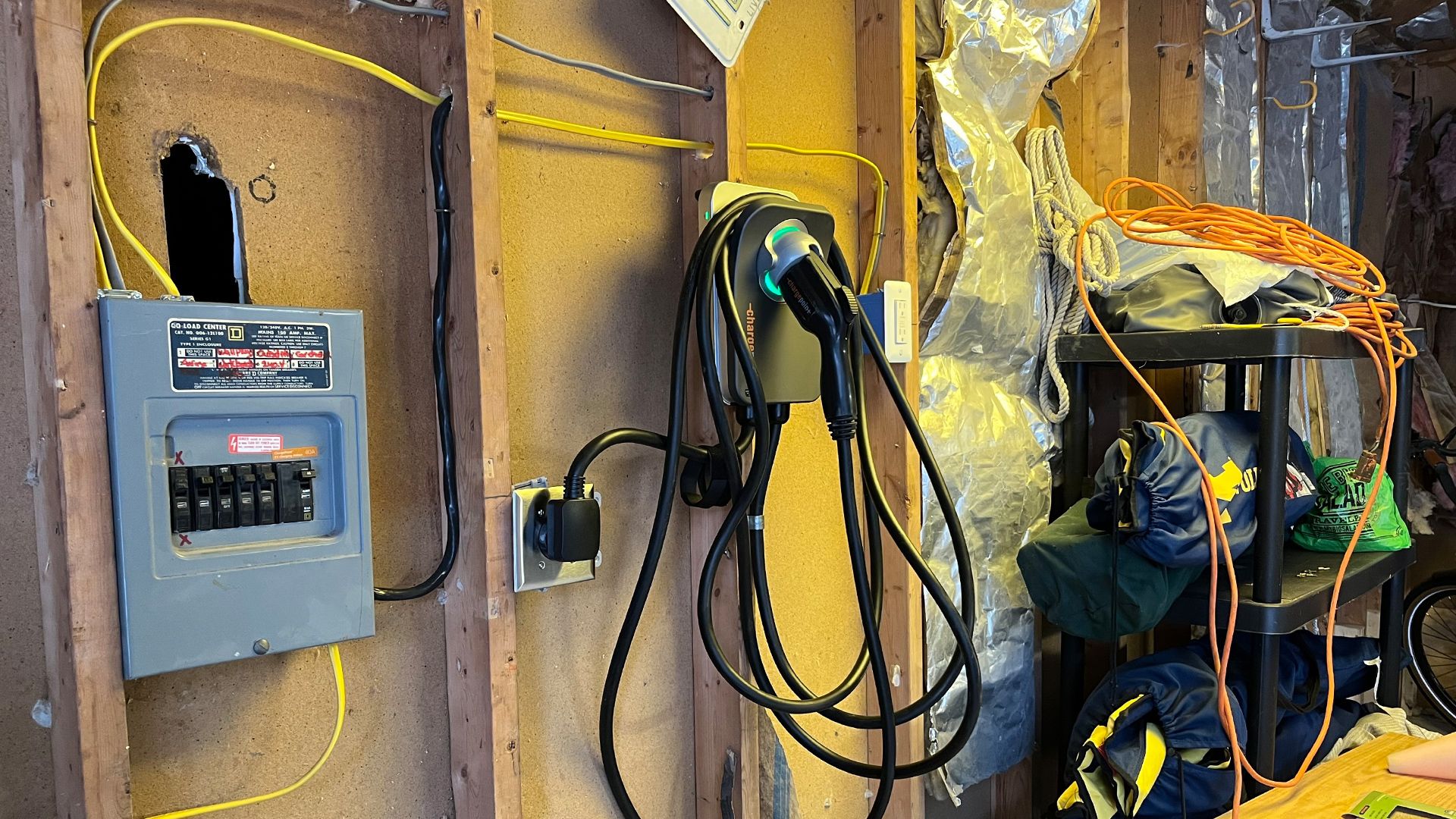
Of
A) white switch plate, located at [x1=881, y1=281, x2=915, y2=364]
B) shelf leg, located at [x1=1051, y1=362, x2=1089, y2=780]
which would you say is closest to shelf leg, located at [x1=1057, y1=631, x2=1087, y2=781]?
shelf leg, located at [x1=1051, y1=362, x2=1089, y2=780]

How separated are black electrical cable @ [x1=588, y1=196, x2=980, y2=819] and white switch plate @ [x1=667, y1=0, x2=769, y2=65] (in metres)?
0.22

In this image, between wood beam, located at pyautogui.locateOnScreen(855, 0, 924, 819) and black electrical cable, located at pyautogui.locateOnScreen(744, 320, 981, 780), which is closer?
black electrical cable, located at pyautogui.locateOnScreen(744, 320, 981, 780)

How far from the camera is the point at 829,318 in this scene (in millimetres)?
974

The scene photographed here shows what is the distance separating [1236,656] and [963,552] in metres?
0.89

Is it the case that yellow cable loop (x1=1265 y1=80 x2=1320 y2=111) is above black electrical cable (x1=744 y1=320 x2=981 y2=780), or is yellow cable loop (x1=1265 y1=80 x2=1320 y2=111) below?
above

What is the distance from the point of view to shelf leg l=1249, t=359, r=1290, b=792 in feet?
4.52

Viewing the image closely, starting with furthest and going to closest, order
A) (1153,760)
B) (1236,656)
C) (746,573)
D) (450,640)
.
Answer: (1236,656), (1153,760), (746,573), (450,640)

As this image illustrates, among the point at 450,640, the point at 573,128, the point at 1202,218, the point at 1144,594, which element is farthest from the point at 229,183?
the point at 1202,218

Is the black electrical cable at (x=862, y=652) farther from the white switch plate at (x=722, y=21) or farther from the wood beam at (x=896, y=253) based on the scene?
the white switch plate at (x=722, y=21)

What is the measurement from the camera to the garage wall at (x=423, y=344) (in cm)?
80

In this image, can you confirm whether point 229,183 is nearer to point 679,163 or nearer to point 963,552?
point 679,163

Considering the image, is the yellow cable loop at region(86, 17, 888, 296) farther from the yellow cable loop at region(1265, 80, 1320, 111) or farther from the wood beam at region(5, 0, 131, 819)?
the yellow cable loop at region(1265, 80, 1320, 111)

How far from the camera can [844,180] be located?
141cm

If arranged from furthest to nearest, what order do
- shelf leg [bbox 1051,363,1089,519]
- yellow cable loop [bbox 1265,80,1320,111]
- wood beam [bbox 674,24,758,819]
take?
1. yellow cable loop [bbox 1265,80,1320,111]
2. shelf leg [bbox 1051,363,1089,519]
3. wood beam [bbox 674,24,758,819]
